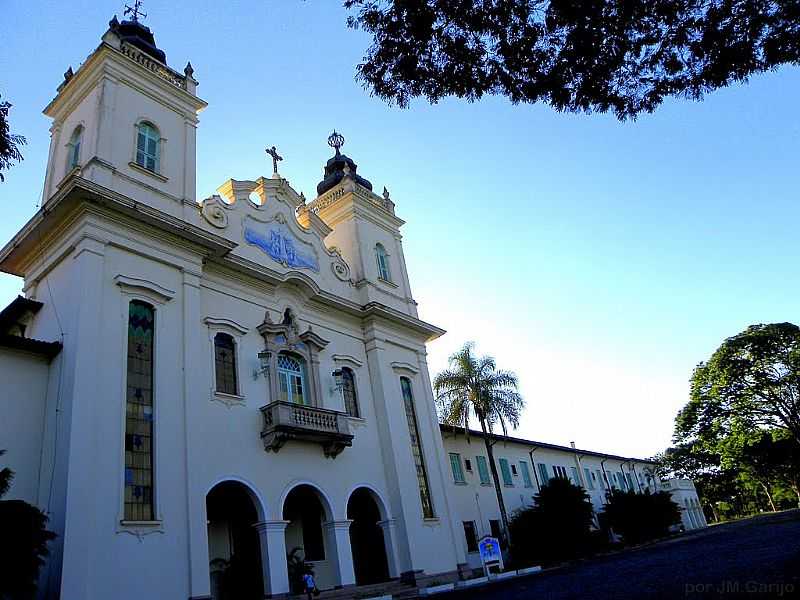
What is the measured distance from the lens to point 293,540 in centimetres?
1903

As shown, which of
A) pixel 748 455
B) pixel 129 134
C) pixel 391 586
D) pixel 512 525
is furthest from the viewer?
pixel 748 455

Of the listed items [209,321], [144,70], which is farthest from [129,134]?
[209,321]

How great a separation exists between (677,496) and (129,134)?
54633mm

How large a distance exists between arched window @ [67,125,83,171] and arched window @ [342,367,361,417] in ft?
34.7

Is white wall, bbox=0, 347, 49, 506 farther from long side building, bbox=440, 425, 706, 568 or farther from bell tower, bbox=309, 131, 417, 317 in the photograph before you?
long side building, bbox=440, 425, 706, 568

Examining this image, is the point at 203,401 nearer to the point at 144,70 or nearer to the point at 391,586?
the point at 391,586

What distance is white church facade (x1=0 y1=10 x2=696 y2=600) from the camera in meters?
13.3

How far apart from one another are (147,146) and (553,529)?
22287 millimetres

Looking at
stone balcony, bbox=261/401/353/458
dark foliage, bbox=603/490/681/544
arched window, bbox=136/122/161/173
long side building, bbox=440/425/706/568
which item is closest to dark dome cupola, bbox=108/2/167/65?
arched window, bbox=136/122/161/173

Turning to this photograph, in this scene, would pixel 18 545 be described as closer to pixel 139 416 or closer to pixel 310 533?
pixel 139 416

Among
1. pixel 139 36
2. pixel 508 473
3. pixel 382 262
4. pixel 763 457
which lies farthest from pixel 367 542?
pixel 763 457

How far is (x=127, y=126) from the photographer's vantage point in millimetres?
17781

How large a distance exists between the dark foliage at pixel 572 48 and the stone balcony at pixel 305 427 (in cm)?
1093

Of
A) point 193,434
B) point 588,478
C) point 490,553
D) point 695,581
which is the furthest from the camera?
point 588,478
